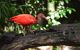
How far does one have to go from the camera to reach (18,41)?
67.5 inches

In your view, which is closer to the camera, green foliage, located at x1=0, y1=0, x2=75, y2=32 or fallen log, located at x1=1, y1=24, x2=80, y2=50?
fallen log, located at x1=1, y1=24, x2=80, y2=50

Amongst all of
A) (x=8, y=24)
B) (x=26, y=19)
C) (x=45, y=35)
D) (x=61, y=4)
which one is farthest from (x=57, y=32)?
(x=61, y=4)

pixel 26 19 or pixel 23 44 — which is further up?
pixel 26 19

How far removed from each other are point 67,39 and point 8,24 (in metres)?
1.74

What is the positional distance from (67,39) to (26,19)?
1.07 feet

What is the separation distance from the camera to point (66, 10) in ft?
11.9

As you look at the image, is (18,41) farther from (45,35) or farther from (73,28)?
(73,28)

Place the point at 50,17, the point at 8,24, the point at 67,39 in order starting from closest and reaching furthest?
the point at 67,39 → the point at 8,24 → the point at 50,17

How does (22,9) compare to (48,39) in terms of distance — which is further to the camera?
(22,9)

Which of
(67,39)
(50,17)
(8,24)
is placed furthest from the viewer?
(50,17)

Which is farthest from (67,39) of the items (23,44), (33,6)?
(33,6)

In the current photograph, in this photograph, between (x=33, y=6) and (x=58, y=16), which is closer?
(x=58, y=16)

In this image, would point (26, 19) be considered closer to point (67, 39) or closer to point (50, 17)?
point (67, 39)

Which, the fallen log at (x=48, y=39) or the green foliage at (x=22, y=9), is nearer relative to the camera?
the fallen log at (x=48, y=39)
